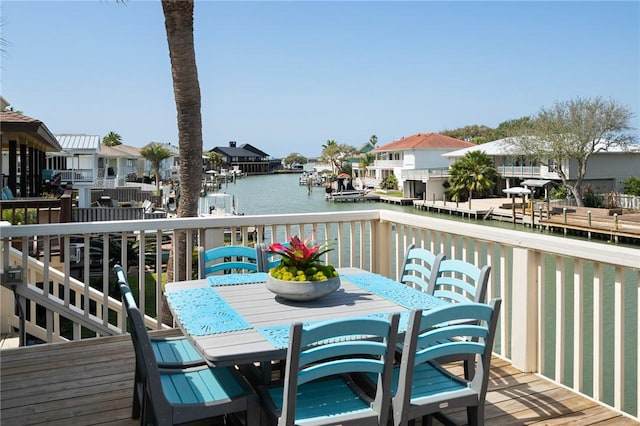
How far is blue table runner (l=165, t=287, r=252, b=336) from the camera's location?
2.42 m

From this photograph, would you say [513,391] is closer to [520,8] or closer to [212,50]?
[212,50]

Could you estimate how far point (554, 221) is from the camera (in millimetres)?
31891

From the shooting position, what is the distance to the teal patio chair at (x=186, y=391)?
213cm

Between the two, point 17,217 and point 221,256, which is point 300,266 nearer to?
point 221,256

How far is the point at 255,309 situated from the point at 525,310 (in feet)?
6.46

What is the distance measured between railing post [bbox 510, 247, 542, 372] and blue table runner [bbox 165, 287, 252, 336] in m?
2.05

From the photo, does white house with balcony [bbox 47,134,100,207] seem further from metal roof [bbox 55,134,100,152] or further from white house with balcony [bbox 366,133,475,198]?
white house with balcony [bbox 366,133,475,198]

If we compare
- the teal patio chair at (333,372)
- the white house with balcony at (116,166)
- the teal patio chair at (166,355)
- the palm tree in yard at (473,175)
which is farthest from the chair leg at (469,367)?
the palm tree in yard at (473,175)

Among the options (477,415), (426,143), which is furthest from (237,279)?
(426,143)

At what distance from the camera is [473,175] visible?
46.0m

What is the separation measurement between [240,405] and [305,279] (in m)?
0.74

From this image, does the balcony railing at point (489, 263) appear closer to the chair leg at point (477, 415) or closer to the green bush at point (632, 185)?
the chair leg at point (477, 415)

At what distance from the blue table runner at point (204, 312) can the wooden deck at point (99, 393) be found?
30.6 inches

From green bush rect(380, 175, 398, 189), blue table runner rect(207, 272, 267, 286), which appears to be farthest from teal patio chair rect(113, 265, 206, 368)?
green bush rect(380, 175, 398, 189)
